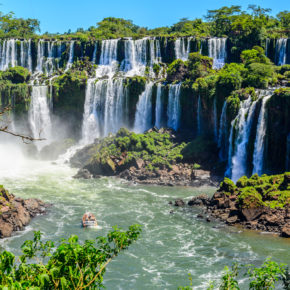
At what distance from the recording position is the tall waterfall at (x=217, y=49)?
203ft

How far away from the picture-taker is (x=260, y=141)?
132 ft

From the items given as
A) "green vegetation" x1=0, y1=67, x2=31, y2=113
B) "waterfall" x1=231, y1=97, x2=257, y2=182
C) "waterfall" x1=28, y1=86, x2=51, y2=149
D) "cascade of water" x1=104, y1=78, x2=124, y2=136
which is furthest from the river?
"green vegetation" x1=0, y1=67, x2=31, y2=113

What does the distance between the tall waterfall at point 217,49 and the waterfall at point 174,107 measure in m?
12.4

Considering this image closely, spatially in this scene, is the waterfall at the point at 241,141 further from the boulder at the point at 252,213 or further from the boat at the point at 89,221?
the boat at the point at 89,221

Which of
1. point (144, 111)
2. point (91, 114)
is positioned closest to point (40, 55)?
point (91, 114)

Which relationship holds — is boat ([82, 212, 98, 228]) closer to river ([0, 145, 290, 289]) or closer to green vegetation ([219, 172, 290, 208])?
river ([0, 145, 290, 289])

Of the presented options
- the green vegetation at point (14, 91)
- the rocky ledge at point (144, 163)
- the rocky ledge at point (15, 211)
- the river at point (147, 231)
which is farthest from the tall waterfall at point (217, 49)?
the rocky ledge at point (15, 211)

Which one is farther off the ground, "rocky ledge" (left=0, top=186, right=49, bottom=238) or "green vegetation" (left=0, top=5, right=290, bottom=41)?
"green vegetation" (left=0, top=5, right=290, bottom=41)

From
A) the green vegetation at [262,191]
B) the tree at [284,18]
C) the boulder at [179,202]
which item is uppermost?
the tree at [284,18]

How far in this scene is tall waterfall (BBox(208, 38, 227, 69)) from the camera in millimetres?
61875

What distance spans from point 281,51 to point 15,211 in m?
43.7

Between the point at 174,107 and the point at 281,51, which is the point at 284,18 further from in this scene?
the point at 174,107

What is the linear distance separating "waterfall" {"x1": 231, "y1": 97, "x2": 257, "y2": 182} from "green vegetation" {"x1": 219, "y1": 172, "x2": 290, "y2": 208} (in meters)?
7.46

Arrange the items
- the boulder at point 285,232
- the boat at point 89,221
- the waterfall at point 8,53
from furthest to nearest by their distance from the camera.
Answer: the waterfall at point 8,53 → the boat at point 89,221 → the boulder at point 285,232
